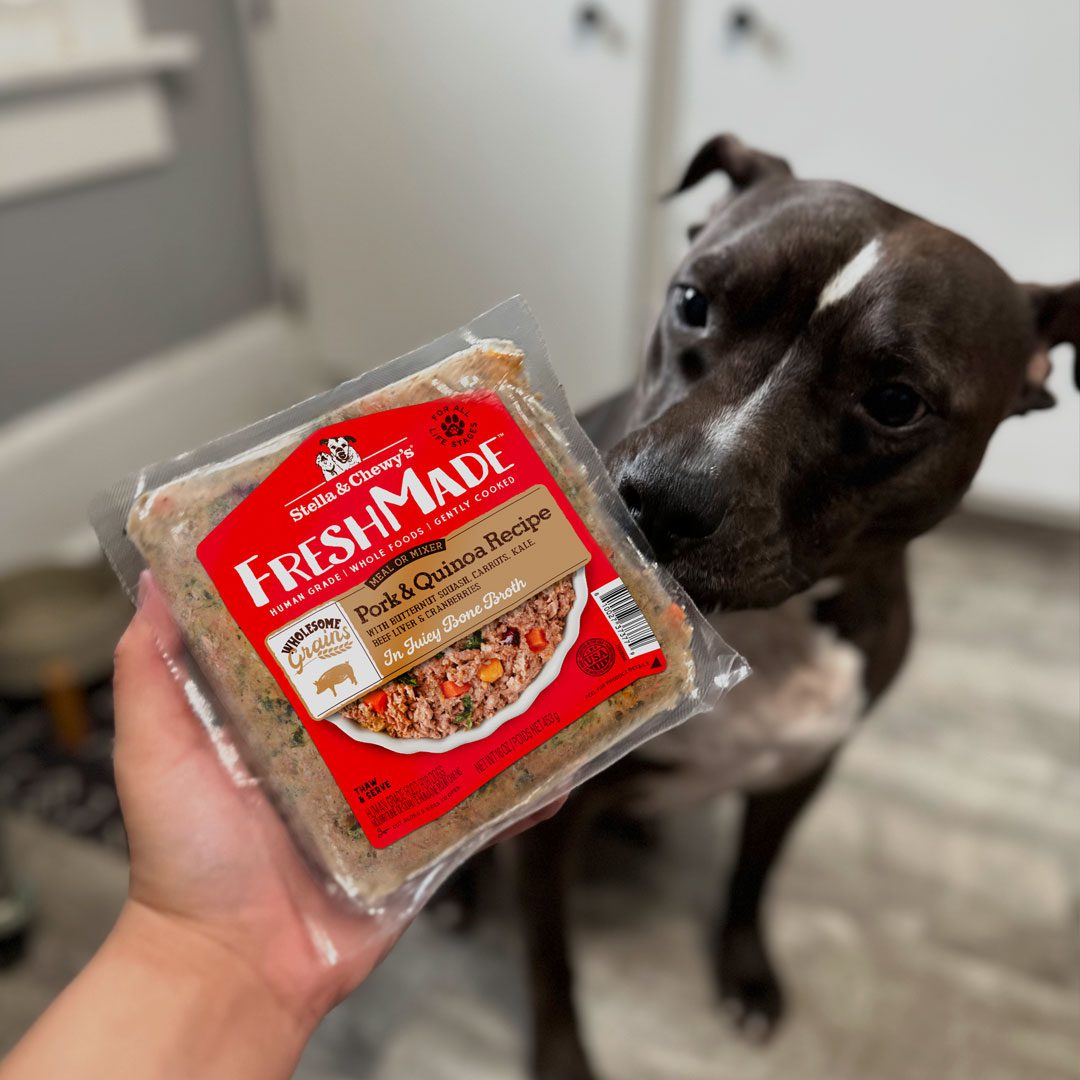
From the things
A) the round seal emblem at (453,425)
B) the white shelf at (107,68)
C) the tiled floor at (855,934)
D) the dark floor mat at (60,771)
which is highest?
the white shelf at (107,68)

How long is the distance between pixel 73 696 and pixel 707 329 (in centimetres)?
122

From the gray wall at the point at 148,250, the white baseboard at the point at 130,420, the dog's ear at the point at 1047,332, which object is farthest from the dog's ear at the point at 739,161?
the gray wall at the point at 148,250

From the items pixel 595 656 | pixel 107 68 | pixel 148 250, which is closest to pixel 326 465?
pixel 595 656

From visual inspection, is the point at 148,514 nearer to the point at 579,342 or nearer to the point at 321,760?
the point at 321,760

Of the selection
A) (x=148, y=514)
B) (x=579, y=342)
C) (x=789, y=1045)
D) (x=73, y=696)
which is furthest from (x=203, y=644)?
(x=579, y=342)

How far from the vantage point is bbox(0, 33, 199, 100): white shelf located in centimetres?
155

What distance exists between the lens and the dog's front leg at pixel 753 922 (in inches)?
44.9

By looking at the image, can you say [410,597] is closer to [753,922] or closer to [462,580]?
[462,580]

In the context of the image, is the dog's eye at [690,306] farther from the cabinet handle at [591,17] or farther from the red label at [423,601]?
the cabinet handle at [591,17]

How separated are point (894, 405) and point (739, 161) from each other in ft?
0.94

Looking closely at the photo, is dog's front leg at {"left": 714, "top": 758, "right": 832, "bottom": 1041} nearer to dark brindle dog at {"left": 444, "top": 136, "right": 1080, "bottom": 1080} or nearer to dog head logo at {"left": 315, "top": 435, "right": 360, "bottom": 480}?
dark brindle dog at {"left": 444, "top": 136, "right": 1080, "bottom": 1080}

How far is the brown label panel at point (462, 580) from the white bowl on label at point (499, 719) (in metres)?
0.02

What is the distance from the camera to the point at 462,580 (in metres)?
0.62

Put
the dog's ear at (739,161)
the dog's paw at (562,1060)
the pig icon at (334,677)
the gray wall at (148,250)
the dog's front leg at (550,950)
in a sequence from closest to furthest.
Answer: the pig icon at (334,677), the dog's ear at (739,161), the dog's front leg at (550,950), the dog's paw at (562,1060), the gray wall at (148,250)
